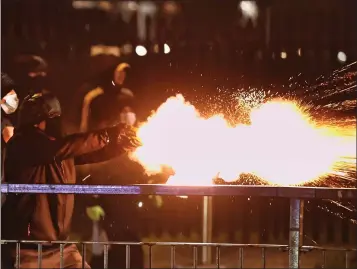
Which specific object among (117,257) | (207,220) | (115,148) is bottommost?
(117,257)

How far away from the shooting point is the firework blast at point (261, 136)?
3.08 m

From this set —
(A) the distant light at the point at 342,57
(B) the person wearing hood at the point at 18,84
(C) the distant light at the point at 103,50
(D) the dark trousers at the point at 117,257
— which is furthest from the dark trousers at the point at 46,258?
(A) the distant light at the point at 342,57

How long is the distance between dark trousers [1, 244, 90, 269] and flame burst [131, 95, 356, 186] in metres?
0.65

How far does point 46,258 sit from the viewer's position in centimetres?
323

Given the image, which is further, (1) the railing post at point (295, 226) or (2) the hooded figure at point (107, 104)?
(2) the hooded figure at point (107, 104)

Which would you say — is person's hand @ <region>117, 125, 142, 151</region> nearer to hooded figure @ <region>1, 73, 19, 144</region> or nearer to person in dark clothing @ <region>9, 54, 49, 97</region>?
person in dark clothing @ <region>9, 54, 49, 97</region>

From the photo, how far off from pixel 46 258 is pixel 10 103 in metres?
0.89

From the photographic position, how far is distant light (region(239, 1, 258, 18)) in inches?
124

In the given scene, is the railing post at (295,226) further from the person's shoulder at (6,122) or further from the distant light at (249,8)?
the person's shoulder at (6,122)

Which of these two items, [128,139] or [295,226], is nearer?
[295,226]

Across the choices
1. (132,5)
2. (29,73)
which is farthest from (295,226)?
(29,73)

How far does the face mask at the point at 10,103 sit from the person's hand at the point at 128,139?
0.62 m

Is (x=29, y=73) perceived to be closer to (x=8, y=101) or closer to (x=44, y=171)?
(x=8, y=101)

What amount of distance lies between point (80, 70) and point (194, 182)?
0.87 metres
